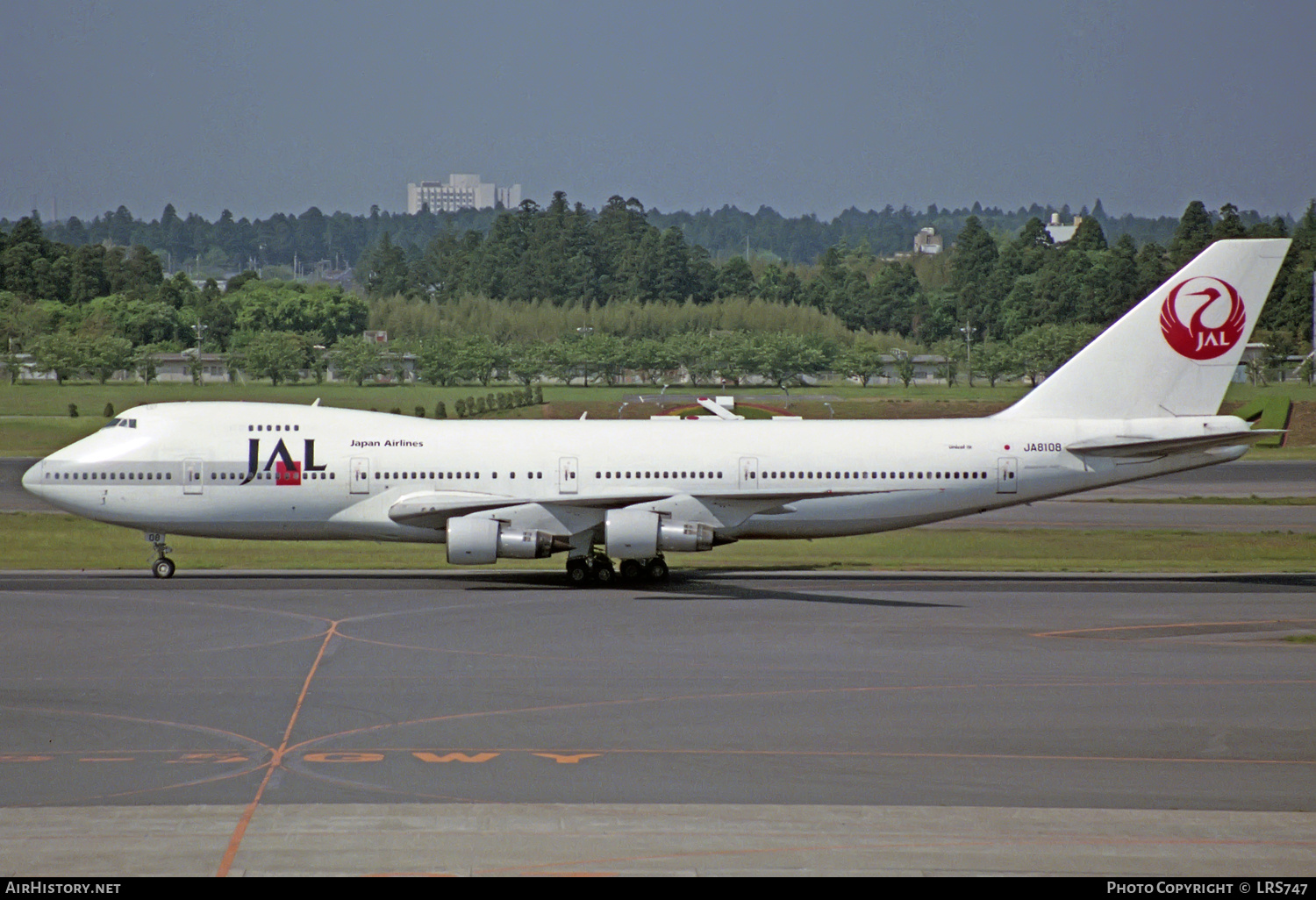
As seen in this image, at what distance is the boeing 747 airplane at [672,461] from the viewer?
39.6m

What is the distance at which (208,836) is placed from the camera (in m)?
17.0

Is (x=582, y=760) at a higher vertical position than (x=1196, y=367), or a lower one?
lower

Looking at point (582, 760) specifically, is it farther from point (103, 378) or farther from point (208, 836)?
point (103, 378)

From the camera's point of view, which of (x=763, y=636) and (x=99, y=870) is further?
(x=763, y=636)

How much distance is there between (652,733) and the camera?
22.6m

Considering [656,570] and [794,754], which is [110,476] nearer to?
[656,570]

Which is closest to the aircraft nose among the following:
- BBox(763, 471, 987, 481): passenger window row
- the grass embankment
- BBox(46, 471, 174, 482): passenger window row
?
BBox(46, 471, 174, 482): passenger window row

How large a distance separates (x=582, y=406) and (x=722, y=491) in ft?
251

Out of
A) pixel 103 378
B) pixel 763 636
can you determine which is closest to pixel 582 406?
pixel 103 378

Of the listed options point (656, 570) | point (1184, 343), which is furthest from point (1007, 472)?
point (656, 570)

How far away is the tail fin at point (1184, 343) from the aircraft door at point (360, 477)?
62.1ft

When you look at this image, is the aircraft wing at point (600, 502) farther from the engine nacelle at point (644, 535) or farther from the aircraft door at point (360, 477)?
the aircraft door at point (360, 477)
